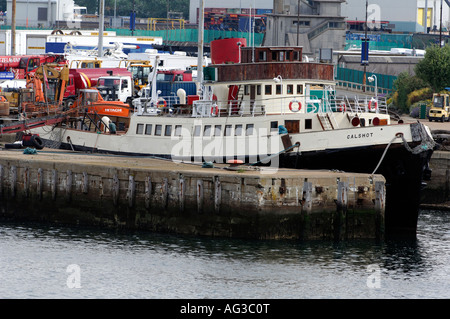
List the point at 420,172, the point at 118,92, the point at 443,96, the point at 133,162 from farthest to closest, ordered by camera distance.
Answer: the point at 118,92 → the point at 443,96 → the point at 133,162 → the point at 420,172

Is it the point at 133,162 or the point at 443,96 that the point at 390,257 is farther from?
the point at 443,96

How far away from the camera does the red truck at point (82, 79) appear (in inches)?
2665

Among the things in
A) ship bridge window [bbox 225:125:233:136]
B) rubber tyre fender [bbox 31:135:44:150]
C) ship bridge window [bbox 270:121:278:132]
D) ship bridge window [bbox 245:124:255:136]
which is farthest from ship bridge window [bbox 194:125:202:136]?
rubber tyre fender [bbox 31:135:44:150]

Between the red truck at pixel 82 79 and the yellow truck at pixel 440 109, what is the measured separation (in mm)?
24604

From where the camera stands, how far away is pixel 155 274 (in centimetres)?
3588

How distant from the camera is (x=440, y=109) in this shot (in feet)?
230

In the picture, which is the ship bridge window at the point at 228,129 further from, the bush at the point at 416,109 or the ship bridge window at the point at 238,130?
the bush at the point at 416,109

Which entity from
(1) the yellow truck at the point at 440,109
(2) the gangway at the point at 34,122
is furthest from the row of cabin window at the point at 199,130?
(1) the yellow truck at the point at 440,109

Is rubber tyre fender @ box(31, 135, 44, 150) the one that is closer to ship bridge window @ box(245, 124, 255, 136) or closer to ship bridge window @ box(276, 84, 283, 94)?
ship bridge window @ box(245, 124, 255, 136)

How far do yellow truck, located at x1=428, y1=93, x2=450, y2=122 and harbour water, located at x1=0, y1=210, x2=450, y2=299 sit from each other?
2762cm

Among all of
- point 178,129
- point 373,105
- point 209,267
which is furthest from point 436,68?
point 209,267

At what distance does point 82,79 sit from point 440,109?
2557 cm
